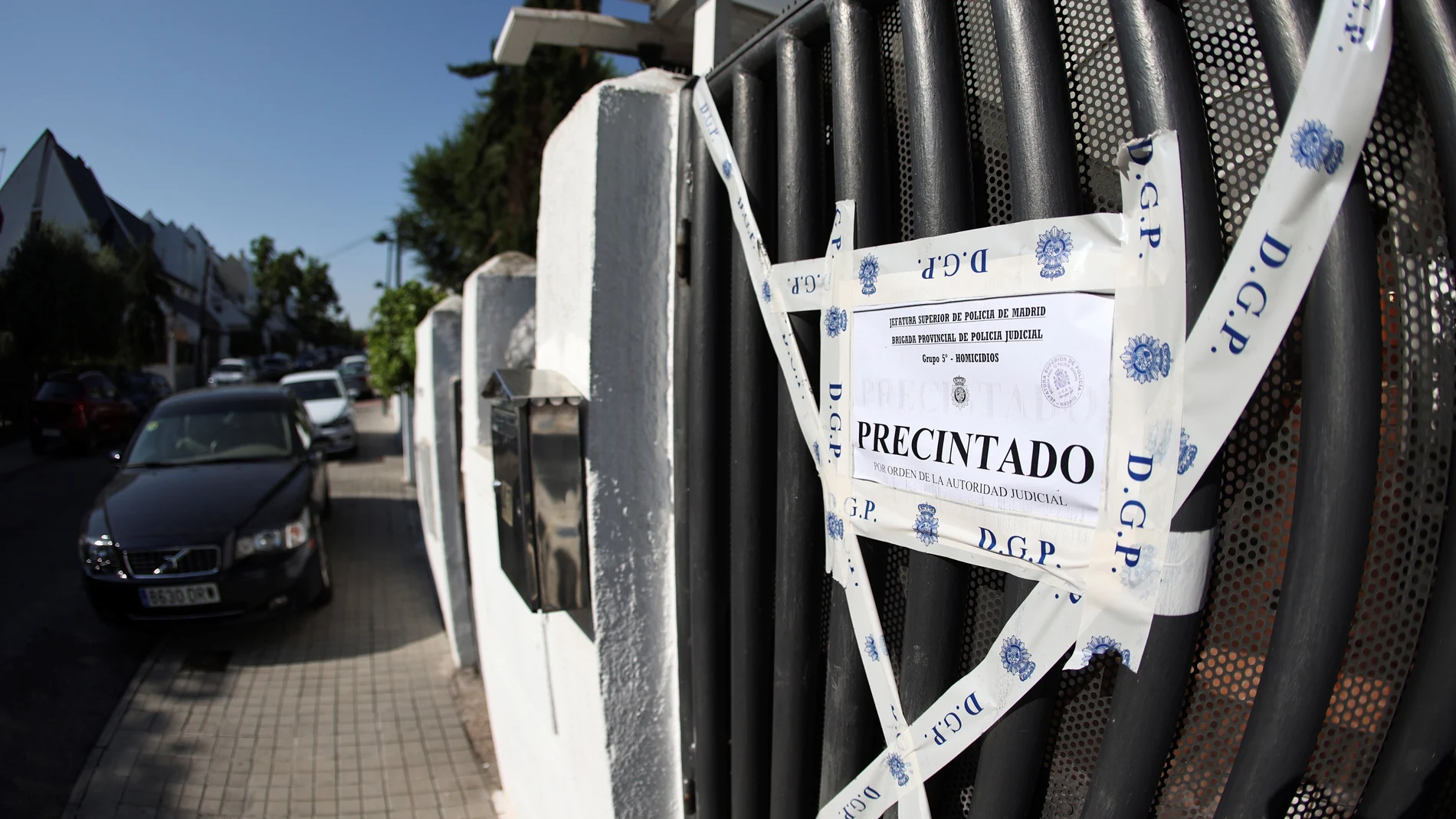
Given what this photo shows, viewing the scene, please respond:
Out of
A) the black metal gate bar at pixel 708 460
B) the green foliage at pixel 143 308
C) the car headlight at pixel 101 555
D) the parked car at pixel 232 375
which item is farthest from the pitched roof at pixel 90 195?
the parked car at pixel 232 375

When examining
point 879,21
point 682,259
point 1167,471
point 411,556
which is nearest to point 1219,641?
point 1167,471

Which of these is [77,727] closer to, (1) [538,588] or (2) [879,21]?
(1) [538,588]

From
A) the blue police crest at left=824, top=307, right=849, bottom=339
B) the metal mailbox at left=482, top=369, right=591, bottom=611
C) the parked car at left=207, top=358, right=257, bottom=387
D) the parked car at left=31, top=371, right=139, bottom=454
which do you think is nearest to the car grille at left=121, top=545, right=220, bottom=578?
the metal mailbox at left=482, top=369, right=591, bottom=611

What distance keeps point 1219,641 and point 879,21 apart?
140cm

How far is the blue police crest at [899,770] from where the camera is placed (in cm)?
167

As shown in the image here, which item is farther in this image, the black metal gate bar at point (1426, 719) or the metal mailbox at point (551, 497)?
the metal mailbox at point (551, 497)

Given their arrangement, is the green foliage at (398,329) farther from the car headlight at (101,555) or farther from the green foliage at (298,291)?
the green foliage at (298,291)

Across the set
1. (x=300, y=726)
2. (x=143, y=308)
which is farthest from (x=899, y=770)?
(x=143, y=308)

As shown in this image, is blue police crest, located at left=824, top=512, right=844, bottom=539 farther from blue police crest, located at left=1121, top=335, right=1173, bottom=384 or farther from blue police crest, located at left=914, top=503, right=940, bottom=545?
blue police crest, located at left=1121, top=335, right=1173, bottom=384

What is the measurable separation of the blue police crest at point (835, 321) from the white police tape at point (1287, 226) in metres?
0.72

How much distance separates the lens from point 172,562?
5391mm

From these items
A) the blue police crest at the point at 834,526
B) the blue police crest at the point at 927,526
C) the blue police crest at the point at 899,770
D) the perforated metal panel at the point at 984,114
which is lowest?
the blue police crest at the point at 899,770

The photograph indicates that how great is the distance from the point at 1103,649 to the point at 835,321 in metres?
0.83

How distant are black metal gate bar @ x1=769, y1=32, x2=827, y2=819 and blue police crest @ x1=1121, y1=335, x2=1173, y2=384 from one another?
2.67 ft
